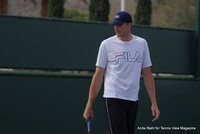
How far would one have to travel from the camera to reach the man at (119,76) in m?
5.50

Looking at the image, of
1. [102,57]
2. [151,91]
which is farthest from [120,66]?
[151,91]

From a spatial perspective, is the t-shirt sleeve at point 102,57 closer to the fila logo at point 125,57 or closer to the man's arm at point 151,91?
the fila logo at point 125,57

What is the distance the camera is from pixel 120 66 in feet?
18.1

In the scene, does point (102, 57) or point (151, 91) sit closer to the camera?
point (102, 57)

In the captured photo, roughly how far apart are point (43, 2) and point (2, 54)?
1554 cm

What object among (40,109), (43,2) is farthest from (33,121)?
(43,2)

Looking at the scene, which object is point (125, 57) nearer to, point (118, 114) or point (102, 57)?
point (102, 57)

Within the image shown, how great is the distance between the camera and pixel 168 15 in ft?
126

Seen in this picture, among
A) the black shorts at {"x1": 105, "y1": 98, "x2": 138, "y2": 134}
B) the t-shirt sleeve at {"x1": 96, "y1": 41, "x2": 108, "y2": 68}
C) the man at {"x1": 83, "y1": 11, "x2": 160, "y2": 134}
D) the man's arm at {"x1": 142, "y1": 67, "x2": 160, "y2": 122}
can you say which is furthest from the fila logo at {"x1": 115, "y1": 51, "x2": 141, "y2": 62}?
the black shorts at {"x1": 105, "y1": 98, "x2": 138, "y2": 134}

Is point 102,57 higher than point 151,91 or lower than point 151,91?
higher

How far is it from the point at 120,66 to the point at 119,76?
10 centimetres

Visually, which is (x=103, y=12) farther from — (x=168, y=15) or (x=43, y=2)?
(x=168, y=15)

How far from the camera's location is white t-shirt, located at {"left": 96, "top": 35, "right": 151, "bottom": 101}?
5.51 metres

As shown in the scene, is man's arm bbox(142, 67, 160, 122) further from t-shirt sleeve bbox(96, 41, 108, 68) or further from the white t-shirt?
t-shirt sleeve bbox(96, 41, 108, 68)
